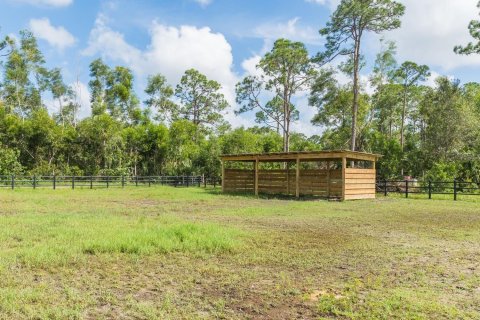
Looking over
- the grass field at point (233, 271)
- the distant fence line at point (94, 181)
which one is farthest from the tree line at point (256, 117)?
the grass field at point (233, 271)

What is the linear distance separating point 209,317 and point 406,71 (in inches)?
1483

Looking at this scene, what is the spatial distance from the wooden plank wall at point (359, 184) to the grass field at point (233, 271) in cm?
858

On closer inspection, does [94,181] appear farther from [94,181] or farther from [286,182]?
[286,182]

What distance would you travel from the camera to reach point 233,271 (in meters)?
5.45

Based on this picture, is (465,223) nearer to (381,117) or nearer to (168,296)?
(168,296)

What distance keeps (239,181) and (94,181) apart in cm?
952

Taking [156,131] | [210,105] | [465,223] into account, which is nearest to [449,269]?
[465,223]

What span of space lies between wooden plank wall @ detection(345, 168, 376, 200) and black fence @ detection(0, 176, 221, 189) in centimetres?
1201

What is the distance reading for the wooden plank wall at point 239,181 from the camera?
2302 centimetres

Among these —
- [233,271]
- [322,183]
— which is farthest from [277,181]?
[233,271]

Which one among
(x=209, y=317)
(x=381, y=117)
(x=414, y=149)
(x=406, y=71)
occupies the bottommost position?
(x=209, y=317)

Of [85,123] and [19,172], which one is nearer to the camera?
[19,172]

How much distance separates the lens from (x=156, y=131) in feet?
109

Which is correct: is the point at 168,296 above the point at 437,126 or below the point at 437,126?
below
